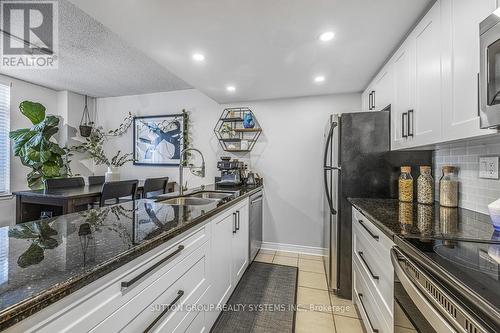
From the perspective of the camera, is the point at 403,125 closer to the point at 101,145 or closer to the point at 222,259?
the point at 222,259

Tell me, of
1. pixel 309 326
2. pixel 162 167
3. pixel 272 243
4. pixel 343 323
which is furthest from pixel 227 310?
pixel 162 167

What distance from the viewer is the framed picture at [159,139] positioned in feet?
12.2

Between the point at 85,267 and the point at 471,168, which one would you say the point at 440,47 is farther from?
the point at 85,267

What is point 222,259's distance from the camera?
1719mm

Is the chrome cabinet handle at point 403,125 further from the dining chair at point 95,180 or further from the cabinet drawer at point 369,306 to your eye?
the dining chair at point 95,180

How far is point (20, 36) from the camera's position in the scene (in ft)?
7.41

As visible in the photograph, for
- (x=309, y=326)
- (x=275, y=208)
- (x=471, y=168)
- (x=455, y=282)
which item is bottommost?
(x=309, y=326)

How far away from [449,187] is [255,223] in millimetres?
1937

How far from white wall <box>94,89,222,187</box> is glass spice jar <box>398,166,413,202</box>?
8.08 feet

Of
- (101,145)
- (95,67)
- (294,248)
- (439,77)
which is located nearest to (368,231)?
(439,77)

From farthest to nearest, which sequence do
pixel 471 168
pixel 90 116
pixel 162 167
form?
pixel 90 116 < pixel 162 167 < pixel 471 168

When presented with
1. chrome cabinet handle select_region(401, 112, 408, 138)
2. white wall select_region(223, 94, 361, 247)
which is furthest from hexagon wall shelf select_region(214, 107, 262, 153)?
chrome cabinet handle select_region(401, 112, 408, 138)

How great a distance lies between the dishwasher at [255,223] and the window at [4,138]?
3.56 m

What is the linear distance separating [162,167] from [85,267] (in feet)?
11.1
